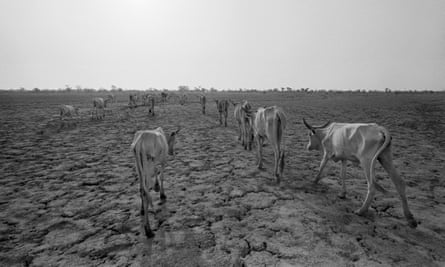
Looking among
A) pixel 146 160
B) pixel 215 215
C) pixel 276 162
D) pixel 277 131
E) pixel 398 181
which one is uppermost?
pixel 277 131

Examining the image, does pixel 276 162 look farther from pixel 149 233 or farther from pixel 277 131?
pixel 149 233

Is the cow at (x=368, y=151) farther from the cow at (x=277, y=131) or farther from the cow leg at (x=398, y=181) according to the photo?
the cow at (x=277, y=131)

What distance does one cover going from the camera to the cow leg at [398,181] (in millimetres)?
3875

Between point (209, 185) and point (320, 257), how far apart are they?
3217 millimetres

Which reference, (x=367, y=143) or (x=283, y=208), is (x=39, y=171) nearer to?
(x=283, y=208)

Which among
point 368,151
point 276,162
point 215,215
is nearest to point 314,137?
point 276,162

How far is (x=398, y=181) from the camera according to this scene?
13.0 feet

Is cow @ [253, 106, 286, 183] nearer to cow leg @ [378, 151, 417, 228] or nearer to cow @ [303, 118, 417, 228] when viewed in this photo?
cow @ [303, 118, 417, 228]

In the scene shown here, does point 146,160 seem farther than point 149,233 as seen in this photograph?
Yes

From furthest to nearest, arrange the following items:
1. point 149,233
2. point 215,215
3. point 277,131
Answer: point 277,131
point 215,215
point 149,233

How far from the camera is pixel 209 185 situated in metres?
5.76

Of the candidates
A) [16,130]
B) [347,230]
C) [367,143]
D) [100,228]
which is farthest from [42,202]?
[16,130]

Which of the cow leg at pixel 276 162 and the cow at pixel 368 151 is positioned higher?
the cow at pixel 368 151

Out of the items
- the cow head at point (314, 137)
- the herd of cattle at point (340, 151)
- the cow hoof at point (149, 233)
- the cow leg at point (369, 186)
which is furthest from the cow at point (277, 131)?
the cow hoof at point (149, 233)
